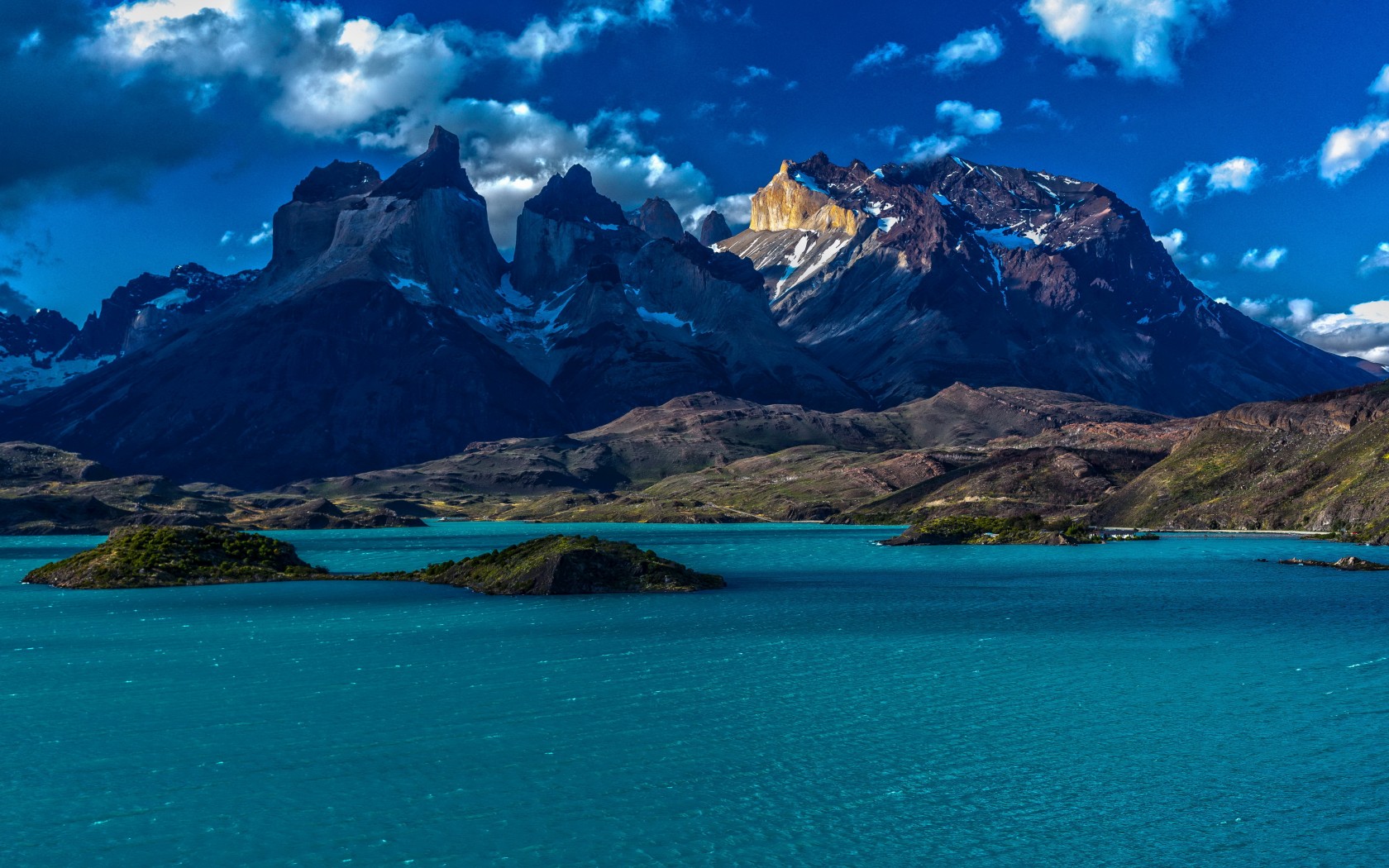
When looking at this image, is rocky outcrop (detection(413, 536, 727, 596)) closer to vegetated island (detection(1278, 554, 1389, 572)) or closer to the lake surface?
the lake surface

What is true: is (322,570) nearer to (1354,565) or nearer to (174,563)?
(174,563)

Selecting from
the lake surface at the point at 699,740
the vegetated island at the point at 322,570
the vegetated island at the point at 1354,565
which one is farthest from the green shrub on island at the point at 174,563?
the vegetated island at the point at 1354,565

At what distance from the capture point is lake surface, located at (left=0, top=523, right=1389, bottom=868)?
35.2 m

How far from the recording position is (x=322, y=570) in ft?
479

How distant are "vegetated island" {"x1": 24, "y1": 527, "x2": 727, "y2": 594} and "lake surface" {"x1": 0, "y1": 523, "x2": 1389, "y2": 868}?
72.5ft

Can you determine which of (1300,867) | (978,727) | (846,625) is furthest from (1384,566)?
(1300,867)

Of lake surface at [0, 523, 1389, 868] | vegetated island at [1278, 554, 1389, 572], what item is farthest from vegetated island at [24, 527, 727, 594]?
vegetated island at [1278, 554, 1389, 572]

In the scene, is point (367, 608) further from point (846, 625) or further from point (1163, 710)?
point (1163, 710)

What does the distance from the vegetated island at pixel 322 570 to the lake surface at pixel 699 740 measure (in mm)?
22103

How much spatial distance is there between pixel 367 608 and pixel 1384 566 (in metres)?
125

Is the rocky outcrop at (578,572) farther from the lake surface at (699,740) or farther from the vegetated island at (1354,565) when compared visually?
the vegetated island at (1354,565)

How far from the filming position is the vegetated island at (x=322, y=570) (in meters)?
118

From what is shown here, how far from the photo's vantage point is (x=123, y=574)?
126m

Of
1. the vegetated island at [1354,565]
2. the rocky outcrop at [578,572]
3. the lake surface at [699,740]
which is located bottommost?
the lake surface at [699,740]
